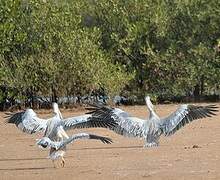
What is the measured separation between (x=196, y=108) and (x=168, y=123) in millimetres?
824

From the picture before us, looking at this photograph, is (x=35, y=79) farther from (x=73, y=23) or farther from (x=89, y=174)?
(x=89, y=174)

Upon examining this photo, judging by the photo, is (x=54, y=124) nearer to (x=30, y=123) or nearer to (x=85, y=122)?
(x=30, y=123)

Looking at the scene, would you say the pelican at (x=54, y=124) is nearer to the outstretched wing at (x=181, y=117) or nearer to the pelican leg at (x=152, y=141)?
the pelican leg at (x=152, y=141)

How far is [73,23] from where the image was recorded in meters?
33.6

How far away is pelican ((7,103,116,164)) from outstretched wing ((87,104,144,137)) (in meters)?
0.09

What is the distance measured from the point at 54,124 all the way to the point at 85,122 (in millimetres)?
787

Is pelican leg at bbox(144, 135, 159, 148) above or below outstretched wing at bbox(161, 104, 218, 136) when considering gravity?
below

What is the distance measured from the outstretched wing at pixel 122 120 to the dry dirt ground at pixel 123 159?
0.46m

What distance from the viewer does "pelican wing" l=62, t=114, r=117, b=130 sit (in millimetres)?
13906

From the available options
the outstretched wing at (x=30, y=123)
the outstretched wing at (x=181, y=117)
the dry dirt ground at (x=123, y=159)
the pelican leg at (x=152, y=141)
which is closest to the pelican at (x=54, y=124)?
the outstretched wing at (x=30, y=123)

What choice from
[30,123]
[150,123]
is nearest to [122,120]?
[150,123]

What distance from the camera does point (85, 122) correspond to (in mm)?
14328

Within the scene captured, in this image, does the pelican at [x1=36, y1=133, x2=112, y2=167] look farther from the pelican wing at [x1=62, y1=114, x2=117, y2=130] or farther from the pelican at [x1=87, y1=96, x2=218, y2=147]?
the pelican at [x1=87, y1=96, x2=218, y2=147]

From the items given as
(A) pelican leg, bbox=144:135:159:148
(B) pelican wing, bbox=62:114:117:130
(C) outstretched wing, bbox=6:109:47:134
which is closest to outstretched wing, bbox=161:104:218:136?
(A) pelican leg, bbox=144:135:159:148
